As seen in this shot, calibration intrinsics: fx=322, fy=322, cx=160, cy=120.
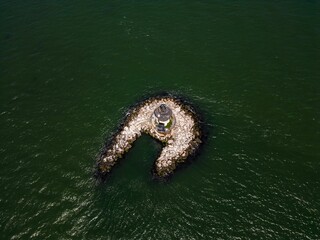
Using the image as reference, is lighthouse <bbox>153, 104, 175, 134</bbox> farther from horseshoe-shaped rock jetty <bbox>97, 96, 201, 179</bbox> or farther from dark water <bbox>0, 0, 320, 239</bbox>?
dark water <bbox>0, 0, 320, 239</bbox>

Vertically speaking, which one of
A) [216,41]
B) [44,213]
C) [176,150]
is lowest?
[44,213]

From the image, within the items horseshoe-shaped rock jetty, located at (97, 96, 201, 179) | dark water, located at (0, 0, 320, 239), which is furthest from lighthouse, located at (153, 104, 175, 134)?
dark water, located at (0, 0, 320, 239)

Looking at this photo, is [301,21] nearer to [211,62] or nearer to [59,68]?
[211,62]

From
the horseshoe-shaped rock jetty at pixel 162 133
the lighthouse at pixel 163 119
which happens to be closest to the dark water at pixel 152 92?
the horseshoe-shaped rock jetty at pixel 162 133

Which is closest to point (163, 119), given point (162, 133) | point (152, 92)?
point (162, 133)

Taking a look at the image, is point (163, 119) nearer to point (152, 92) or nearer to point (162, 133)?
point (162, 133)

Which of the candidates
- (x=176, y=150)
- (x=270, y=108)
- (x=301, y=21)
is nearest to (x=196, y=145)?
(x=176, y=150)
